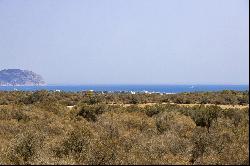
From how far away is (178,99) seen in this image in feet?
188

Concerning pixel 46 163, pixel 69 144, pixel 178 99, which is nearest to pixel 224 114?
pixel 69 144

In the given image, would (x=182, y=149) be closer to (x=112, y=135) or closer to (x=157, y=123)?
(x=112, y=135)

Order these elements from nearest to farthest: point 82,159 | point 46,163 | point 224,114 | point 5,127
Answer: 1. point 46,163
2. point 82,159
3. point 5,127
4. point 224,114

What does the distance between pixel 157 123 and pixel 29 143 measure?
35.2 feet

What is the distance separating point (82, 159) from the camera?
15.7 m

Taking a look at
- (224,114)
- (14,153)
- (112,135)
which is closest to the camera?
(14,153)

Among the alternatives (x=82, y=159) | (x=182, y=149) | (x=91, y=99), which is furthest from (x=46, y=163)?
(x=91, y=99)

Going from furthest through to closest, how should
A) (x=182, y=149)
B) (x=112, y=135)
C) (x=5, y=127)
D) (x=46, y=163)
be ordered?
(x=5, y=127) < (x=112, y=135) < (x=182, y=149) < (x=46, y=163)

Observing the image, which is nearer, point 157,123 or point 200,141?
point 200,141

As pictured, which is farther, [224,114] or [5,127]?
[224,114]

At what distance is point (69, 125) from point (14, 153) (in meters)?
9.67

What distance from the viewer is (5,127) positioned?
86.3 feet

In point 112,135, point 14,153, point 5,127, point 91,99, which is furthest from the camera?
point 91,99

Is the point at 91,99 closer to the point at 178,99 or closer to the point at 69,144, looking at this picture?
the point at 178,99
